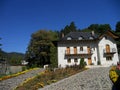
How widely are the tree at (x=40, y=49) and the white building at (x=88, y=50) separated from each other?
37.6 feet

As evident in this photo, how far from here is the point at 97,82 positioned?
17.3 metres

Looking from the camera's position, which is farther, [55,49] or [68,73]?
[55,49]

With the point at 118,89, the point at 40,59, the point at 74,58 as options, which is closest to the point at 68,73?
the point at 118,89

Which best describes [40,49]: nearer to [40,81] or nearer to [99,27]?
[40,81]

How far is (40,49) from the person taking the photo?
55.3m

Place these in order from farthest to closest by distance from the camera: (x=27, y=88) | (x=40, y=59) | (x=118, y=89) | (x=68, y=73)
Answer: (x=40, y=59), (x=68, y=73), (x=27, y=88), (x=118, y=89)

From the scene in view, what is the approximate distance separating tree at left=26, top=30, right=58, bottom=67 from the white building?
11.5m

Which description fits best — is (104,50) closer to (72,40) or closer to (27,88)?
(72,40)

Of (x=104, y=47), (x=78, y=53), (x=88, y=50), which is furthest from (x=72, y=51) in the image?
(x=104, y=47)

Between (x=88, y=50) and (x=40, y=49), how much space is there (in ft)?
58.4

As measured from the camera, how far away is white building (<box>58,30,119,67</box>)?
42062 millimetres

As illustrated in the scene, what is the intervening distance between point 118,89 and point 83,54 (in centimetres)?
2877

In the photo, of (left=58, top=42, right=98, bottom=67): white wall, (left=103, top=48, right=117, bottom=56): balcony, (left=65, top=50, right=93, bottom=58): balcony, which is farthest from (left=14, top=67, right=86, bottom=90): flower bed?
(left=103, top=48, right=117, bottom=56): balcony

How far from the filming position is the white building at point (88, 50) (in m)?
42.1
